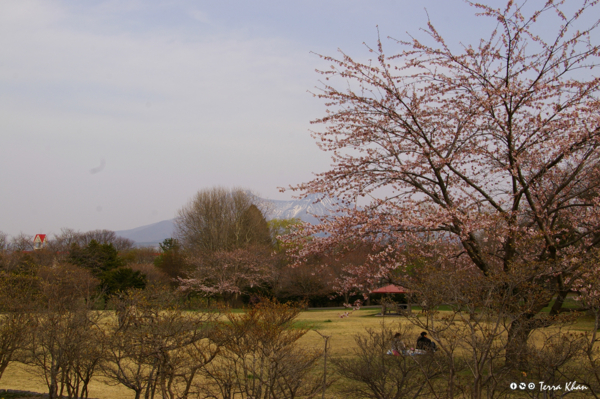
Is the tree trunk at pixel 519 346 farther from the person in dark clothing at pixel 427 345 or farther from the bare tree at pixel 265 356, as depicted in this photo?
the bare tree at pixel 265 356

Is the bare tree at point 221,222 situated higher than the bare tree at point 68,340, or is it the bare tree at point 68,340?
the bare tree at point 221,222

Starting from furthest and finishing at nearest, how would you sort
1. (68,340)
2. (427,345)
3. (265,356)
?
(68,340) → (427,345) → (265,356)

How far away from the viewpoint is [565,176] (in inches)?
322

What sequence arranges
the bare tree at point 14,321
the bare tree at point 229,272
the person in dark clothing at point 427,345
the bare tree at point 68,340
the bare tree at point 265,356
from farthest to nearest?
the bare tree at point 229,272 → the bare tree at point 14,321 → the bare tree at point 68,340 → the person in dark clothing at point 427,345 → the bare tree at point 265,356

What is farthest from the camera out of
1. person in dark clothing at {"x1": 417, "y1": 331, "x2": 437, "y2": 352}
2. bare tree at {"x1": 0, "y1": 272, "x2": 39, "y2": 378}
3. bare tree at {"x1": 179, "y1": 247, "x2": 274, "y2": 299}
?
bare tree at {"x1": 179, "y1": 247, "x2": 274, "y2": 299}

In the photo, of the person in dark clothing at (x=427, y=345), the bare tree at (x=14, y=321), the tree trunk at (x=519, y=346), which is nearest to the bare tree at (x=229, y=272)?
the bare tree at (x=14, y=321)

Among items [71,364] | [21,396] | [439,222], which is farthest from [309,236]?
[21,396]

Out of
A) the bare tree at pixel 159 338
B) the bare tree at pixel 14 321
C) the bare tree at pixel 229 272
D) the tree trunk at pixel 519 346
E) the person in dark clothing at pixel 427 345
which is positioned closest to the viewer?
the tree trunk at pixel 519 346

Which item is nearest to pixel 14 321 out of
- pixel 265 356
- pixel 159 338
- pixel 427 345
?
pixel 159 338

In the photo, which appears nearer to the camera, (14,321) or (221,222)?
(14,321)

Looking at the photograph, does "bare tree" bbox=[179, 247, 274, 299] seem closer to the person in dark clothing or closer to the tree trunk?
the person in dark clothing

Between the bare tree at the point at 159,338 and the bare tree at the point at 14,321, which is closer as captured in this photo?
the bare tree at the point at 159,338

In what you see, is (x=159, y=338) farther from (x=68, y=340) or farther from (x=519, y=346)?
(x=519, y=346)

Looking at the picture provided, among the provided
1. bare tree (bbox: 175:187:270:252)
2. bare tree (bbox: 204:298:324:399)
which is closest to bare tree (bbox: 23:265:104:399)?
bare tree (bbox: 204:298:324:399)
